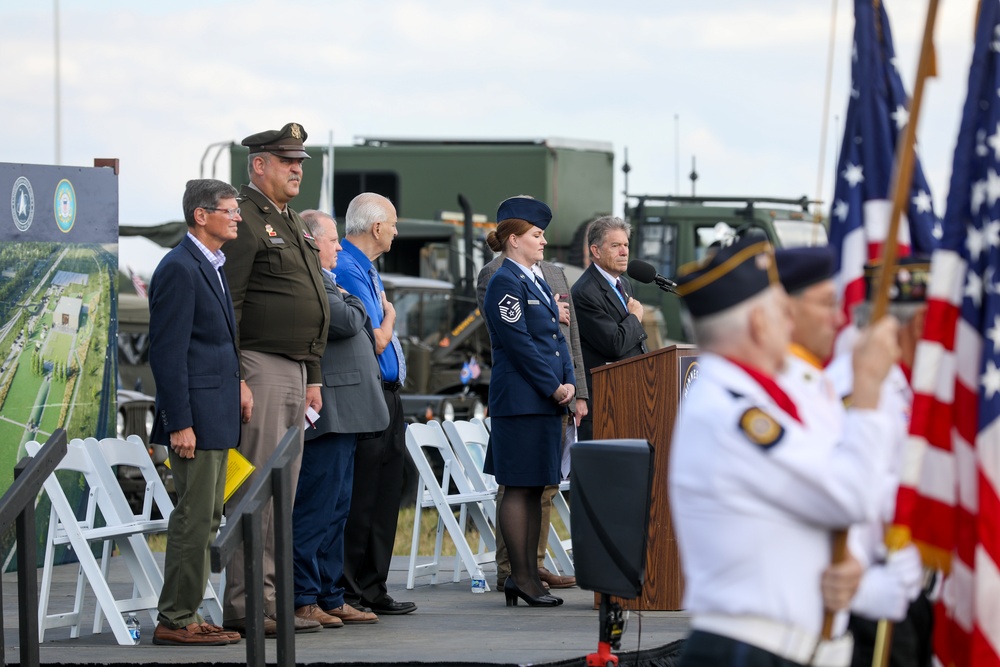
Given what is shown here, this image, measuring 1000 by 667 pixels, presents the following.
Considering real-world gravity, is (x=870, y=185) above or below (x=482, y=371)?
above

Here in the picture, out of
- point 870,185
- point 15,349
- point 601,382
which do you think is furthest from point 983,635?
point 15,349

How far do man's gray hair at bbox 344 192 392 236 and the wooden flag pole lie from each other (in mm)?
4329

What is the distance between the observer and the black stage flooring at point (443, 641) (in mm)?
6008

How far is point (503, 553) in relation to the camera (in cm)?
855

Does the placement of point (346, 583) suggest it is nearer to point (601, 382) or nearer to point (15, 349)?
point (601, 382)

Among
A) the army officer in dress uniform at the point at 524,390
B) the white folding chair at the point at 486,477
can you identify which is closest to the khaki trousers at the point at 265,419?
the army officer in dress uniform at the point at 524,390

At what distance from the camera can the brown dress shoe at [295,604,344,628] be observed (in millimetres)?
6930

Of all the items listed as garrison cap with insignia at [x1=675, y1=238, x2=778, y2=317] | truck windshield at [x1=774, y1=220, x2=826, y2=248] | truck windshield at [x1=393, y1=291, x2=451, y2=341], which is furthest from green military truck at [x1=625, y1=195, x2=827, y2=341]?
garrison cap with insignia at [x1=675, y1=238, x2=778, y2=317]

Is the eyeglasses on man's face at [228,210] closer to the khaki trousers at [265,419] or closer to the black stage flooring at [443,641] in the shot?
the khaki trousers at [265,419]

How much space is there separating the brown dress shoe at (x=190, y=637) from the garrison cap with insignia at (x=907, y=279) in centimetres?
350

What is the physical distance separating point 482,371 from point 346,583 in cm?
849

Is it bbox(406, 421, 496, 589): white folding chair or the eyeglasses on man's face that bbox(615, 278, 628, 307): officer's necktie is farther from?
the eyeglasses on man's face

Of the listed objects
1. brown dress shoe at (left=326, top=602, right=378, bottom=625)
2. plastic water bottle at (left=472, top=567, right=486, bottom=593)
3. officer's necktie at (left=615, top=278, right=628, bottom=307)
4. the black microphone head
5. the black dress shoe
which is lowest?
plastic water bottle at (left=472, top=567, right=486, bottom=593)

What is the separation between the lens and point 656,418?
7391mm
